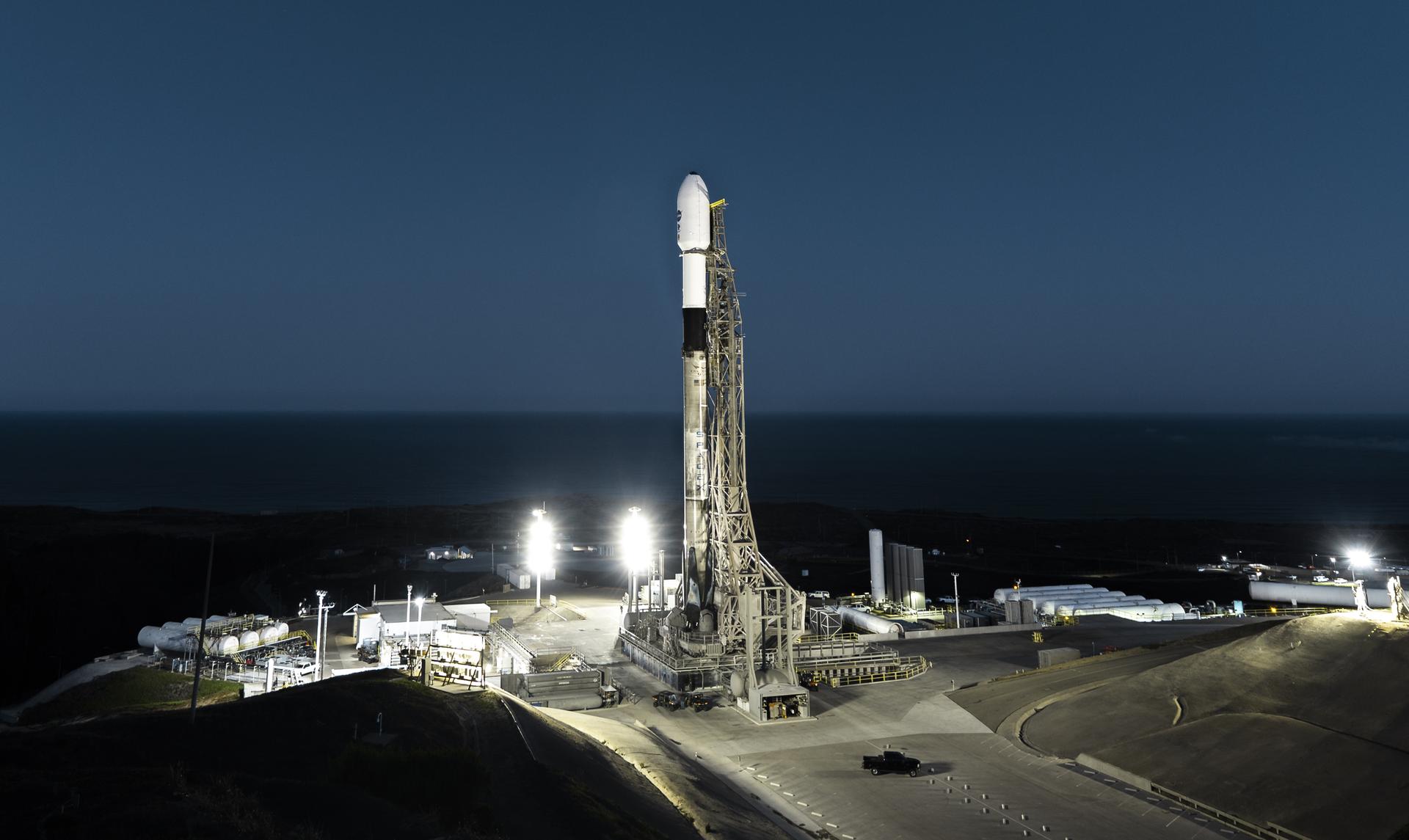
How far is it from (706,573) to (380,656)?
646 inches

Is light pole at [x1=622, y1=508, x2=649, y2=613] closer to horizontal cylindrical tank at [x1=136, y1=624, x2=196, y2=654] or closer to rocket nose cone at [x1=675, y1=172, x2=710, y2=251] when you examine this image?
rocket nose cone at [x1=675, y1=172, x2=710, y2=251]

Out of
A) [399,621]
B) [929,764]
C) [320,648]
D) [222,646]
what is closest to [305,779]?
[929,764]

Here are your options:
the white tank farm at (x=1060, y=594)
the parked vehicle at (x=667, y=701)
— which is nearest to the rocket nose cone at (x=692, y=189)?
the parked vehicle at (x=667, y=701)

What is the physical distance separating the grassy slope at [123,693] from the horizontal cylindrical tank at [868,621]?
3387 cm

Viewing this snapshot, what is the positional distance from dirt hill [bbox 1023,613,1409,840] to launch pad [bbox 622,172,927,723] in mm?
10625

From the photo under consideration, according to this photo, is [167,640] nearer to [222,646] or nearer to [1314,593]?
[222,646]

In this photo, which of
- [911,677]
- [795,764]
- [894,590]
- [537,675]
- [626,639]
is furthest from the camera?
[894,590]

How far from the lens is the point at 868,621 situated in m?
51.0

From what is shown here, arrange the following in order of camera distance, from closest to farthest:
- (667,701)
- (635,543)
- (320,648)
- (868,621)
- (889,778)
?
(889,778), (667,701), (320,648), (635,543), (868,621)

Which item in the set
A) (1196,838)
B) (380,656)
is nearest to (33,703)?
(380,656)

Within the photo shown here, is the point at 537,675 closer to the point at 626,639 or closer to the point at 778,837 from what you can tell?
the point at 626,639

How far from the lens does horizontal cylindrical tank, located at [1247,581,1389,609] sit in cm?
5681

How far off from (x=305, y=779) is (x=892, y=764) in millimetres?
16857

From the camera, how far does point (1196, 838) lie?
67.0 feet
